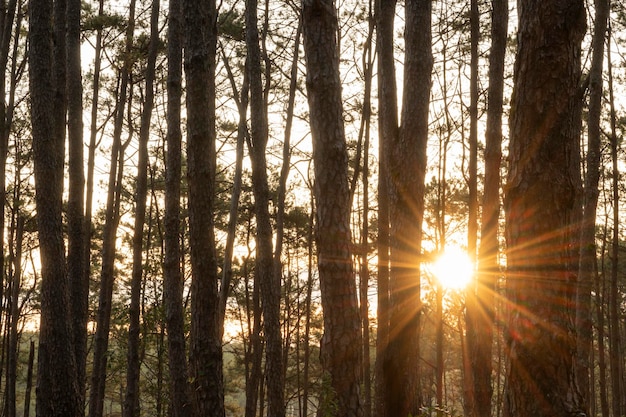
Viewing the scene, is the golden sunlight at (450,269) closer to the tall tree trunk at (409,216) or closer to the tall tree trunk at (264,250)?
the tall tree trunk at (264,250)

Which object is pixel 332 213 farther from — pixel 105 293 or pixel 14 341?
pixel 14 341

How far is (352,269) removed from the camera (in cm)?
440

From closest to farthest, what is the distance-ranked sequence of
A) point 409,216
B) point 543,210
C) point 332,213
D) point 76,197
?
point 543,210
point 332,213
point 409,216
point 76,197

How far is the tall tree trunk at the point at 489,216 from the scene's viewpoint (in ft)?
25.4

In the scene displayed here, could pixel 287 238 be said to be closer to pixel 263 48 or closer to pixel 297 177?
pixel 297 177

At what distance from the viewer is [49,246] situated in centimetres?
662

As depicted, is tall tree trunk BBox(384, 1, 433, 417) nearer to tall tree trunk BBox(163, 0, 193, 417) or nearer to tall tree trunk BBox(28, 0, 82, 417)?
tall tree trunk BBox(28, 0, 82, 417)

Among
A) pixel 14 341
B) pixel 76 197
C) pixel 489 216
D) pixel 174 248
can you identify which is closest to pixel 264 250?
pixel 174 248

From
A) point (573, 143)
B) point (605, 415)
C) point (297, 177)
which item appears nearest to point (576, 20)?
point (573, 143)

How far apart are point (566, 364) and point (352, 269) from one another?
152 centimetres

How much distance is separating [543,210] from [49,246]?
5.12m

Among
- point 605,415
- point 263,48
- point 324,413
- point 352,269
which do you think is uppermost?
point 263,48

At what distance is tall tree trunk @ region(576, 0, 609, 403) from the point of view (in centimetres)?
848

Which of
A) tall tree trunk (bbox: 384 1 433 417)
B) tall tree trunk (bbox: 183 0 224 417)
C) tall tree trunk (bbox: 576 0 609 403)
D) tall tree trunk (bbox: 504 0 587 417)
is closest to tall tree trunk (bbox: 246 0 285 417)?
tall tree trunk (bbox: 183 0 224 417)
